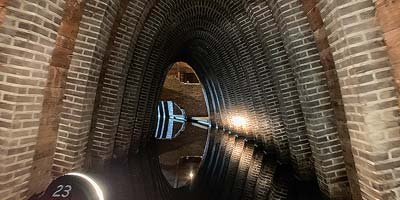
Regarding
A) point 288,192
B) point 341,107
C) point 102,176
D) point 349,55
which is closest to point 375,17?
point 349,55

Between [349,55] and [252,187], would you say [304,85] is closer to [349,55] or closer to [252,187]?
[349,55]

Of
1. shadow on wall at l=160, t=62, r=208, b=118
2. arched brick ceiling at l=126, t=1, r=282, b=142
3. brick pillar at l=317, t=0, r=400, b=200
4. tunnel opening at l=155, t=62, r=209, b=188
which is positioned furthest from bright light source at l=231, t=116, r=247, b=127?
shadow on wall at l=160, t=62, r=208, b=118

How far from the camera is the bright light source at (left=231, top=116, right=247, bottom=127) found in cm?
923

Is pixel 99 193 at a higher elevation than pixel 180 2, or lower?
lower

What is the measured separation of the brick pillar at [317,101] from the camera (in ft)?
11.4

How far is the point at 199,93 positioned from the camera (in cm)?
2100

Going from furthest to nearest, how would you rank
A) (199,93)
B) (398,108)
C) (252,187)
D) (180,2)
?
(199,93) → (180,2) → (252,187) → (398,108)

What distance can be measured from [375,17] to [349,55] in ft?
1.17

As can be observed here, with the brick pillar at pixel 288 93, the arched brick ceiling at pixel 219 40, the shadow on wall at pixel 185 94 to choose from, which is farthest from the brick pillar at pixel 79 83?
the shadow on wall at pixel 185 94

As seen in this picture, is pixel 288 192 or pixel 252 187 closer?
pixel 288 192

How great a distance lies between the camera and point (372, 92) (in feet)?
6.82

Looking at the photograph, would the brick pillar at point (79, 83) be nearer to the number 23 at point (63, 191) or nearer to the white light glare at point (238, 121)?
the number 23 at point (63, 191)

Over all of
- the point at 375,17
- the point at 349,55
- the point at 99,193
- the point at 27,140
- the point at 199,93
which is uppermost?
the point at 199,93

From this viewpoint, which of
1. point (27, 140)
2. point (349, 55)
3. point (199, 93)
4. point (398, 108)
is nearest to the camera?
point (398, 108)
